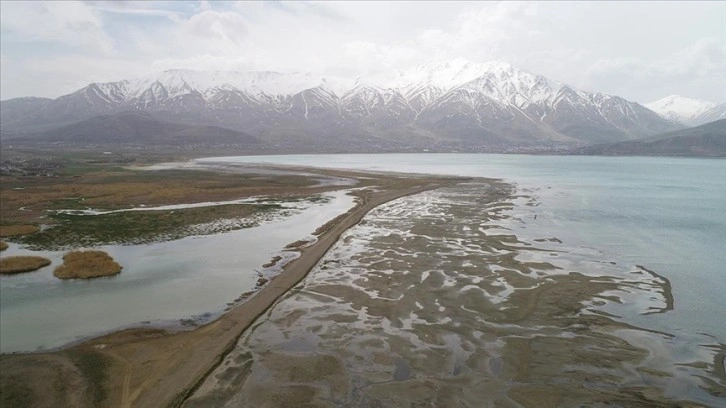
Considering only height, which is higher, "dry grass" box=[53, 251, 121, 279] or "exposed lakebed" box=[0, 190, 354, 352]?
"dry grass" box=[53, 251, 121, 279]

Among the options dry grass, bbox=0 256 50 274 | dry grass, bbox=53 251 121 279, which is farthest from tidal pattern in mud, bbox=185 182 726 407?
dry grass, bbox=0 256 50 274

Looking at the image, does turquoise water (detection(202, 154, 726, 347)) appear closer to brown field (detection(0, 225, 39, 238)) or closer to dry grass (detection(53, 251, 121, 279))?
dry grass (detection(53, 251, 121, 279))

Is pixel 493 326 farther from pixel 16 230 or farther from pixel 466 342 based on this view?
pixel 16 230

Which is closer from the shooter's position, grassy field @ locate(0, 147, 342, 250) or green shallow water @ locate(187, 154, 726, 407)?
green shallow water @ locate(187, 154, 726, 407)

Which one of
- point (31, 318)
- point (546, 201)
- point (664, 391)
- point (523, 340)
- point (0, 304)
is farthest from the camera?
point (546, 201)

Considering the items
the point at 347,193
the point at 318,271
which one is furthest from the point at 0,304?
the point at 347,193

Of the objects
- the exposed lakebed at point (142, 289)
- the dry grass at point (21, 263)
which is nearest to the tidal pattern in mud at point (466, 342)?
the exposed lakebed at point (142, 289)

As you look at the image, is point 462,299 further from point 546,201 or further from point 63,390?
point 546,201
